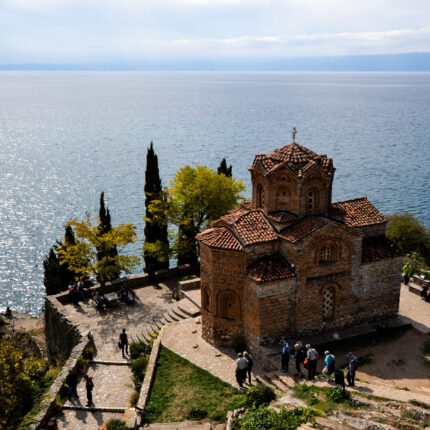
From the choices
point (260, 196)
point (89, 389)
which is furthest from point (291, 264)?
point (89, 389)

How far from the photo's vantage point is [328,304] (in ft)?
84.1

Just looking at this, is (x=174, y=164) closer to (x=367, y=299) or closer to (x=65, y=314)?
(x=65, y=314)

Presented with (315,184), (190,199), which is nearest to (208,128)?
(190,199)

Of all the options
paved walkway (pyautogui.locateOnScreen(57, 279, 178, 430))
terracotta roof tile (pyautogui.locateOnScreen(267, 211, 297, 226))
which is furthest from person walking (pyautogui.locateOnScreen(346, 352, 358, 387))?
paved walkway (pyautogui.locateOnScreen(57, 279, 178, 430))

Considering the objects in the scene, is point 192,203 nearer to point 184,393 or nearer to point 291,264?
point 291,264

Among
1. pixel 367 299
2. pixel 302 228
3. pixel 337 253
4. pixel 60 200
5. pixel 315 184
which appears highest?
pixel 315 184

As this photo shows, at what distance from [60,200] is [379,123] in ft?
359

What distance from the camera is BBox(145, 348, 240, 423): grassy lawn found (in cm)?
2033

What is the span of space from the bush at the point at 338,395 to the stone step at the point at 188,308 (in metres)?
12.2

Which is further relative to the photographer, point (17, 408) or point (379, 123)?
point (379, 123)

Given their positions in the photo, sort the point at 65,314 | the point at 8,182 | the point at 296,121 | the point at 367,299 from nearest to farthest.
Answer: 1. the point at 367,299
2. the point at 65,314
3. the point at 8,182
4. the point at 296,121

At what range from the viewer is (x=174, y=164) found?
92.7m

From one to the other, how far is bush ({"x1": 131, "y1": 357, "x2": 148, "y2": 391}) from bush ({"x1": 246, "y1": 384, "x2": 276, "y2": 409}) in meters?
7.09

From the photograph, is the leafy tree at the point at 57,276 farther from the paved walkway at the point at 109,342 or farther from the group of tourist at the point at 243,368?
the group of tourist at the point at 243,368
